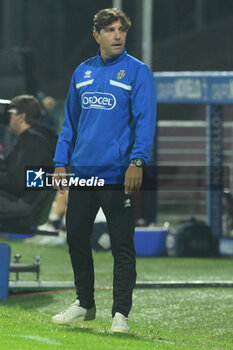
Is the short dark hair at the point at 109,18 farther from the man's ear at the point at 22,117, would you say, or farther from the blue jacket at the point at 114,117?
the man's ear at the point at 22,117

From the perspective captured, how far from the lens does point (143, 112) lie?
21.2 feet

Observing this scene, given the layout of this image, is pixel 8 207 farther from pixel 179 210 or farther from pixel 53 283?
pixel 179 210

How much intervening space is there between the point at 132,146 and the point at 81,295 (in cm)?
102

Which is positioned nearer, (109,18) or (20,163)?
(109,18)

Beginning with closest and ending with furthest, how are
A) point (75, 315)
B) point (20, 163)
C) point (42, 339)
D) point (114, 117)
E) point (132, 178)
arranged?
point (42, 339) → point (132, 178) → point (114, 117) → point (75, 315) → point (20, 163)

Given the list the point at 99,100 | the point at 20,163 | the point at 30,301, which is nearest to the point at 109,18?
the point at 99,100

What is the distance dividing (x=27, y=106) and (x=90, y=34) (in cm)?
2012

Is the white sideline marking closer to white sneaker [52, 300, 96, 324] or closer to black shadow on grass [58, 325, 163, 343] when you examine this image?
black shadow on grass [58, 325, 163, 343]

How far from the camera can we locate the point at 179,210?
18953mm

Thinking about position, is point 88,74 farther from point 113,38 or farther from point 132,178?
point 132,178

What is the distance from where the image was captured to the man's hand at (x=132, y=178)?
21.0 ft

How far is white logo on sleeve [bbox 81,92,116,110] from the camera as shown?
653 cm

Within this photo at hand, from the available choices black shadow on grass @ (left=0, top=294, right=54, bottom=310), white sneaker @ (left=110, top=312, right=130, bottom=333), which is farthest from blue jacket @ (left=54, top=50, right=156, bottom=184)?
black shadow on grass @ (left=0, top=294, right=54, bottom=310)

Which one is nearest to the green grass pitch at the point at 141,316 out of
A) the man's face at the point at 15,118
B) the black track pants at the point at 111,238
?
the black track pants at the point at 111,238
